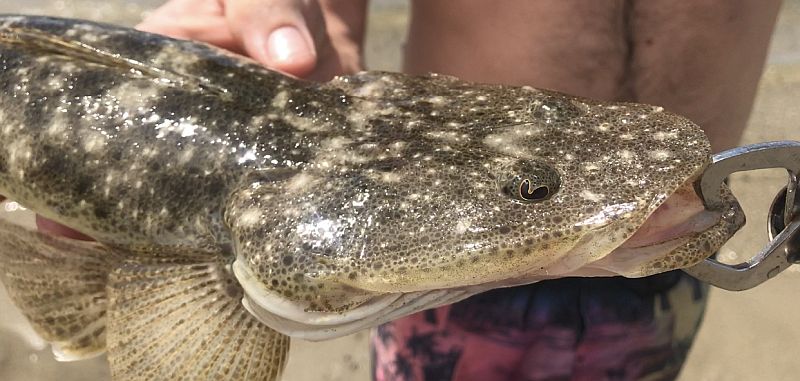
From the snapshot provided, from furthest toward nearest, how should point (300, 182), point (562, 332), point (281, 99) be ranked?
1. point (562, 332)
2. point (281, 99)
3. point (300, 182)

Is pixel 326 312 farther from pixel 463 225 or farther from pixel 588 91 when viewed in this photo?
pixel 588 91

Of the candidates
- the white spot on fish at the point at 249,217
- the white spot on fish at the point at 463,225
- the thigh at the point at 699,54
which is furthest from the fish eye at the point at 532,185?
the thigh at the point at 699,54

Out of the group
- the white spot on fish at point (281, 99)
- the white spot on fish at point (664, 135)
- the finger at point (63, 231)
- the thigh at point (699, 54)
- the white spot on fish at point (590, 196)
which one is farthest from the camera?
the finger at point (63, 231)

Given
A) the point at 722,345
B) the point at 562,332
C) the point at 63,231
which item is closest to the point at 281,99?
the point at 63,231

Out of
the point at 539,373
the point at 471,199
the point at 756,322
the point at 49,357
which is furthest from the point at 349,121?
the point at 756,322

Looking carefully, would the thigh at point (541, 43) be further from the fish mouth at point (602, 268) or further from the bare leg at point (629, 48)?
the fish mouth at point (602, 268)

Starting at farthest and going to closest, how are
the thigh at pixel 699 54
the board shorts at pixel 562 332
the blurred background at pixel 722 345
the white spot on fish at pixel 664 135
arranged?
the blurred background at pixel 722 345, the board shorts at pixel 562 332, the thigh at pixel 699 54, the white spot on fish at pixel 664 135

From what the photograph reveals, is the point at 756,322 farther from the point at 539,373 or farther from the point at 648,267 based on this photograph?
the point at 648,267

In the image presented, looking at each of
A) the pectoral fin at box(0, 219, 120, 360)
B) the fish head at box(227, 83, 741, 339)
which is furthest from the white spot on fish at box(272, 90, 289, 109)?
the pectoral fin at box(0, 219, 120, 360)
